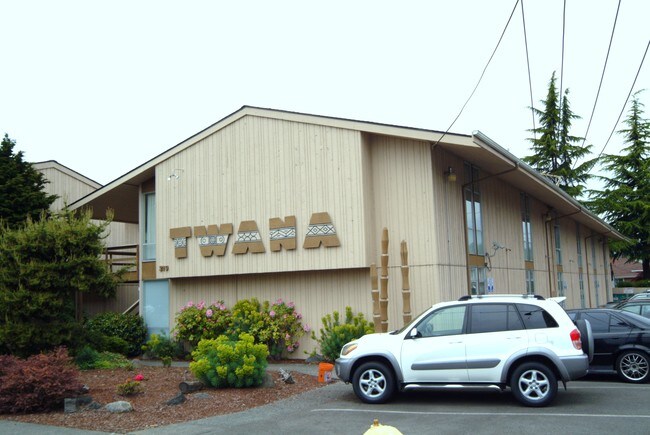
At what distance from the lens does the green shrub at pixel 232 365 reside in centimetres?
1265

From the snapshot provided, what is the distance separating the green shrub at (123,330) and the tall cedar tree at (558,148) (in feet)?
116

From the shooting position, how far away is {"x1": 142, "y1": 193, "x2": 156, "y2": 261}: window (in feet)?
71.8

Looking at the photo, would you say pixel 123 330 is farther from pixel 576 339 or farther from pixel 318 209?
pixel 576 339

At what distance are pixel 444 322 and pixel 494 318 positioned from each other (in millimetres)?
810

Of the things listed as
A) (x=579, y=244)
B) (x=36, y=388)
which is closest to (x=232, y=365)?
(x=36, y=388)

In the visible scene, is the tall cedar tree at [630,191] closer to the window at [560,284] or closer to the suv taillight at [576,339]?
the window at [560,284]

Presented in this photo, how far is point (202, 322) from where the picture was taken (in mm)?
19453

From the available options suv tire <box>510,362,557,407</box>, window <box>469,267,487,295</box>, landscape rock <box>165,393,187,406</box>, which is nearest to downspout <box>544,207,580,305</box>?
window <box>469,267,487,295</box>

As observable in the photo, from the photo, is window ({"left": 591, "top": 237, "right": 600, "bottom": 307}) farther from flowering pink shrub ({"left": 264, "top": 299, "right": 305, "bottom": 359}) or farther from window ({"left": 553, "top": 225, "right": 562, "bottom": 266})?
flowering pink shrub ({"left": 264, "top": 299, "right": 305, "bottom": 359})

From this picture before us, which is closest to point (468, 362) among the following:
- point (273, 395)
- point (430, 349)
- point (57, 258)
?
point (430, 349)

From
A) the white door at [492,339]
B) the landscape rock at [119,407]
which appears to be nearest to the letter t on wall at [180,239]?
the landscape rock at [119,407]

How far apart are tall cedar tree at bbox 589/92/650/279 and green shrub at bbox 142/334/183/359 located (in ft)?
127

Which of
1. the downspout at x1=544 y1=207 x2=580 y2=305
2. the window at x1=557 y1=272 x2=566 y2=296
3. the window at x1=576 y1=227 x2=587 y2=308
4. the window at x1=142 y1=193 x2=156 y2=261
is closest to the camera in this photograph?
the window at x1=142 y1=193 x2=156 y2=261

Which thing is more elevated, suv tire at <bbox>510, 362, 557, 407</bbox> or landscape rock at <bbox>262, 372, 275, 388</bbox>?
suv tire at <bbox>510, 362, 557, 407</bbox>
